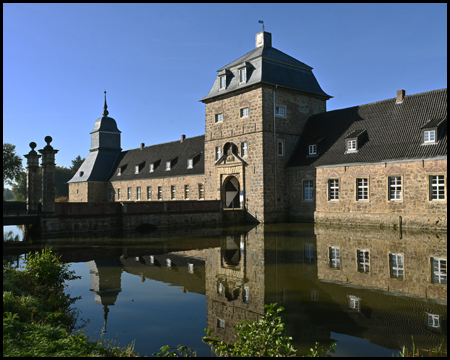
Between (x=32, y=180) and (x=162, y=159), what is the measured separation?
1904 cm

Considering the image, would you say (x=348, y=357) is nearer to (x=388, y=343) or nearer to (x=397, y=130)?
(x=388, y=343)

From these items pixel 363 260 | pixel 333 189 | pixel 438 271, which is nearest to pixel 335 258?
pixel 363 260

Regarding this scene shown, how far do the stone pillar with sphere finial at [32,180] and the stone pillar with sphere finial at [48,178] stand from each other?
2.38 meters

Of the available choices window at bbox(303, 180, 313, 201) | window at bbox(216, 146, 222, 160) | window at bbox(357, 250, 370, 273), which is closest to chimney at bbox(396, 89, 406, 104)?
window at bbox(303, 180, 313, 201)

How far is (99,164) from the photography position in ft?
155

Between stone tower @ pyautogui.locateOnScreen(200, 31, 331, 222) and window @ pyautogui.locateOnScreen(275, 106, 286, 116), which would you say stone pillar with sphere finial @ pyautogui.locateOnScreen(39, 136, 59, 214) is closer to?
stone tower @ pyautogui.locateOnScreen(200, 31, 331, 222)

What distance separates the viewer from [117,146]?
49688 mm

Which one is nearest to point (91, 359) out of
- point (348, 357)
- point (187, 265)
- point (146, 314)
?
point (146, 314)

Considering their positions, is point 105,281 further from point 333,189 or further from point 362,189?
point 333,189

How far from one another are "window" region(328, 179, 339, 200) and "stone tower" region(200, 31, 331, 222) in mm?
3725

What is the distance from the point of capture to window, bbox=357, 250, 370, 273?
1028 centimetres

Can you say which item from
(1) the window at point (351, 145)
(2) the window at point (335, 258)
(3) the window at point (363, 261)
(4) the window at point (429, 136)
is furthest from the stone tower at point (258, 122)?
(3) the window at point (363, 261)

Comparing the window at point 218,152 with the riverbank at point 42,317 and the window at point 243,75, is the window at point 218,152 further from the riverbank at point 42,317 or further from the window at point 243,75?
the riverbank at point 42,317

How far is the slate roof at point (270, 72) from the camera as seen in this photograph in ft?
92.3
